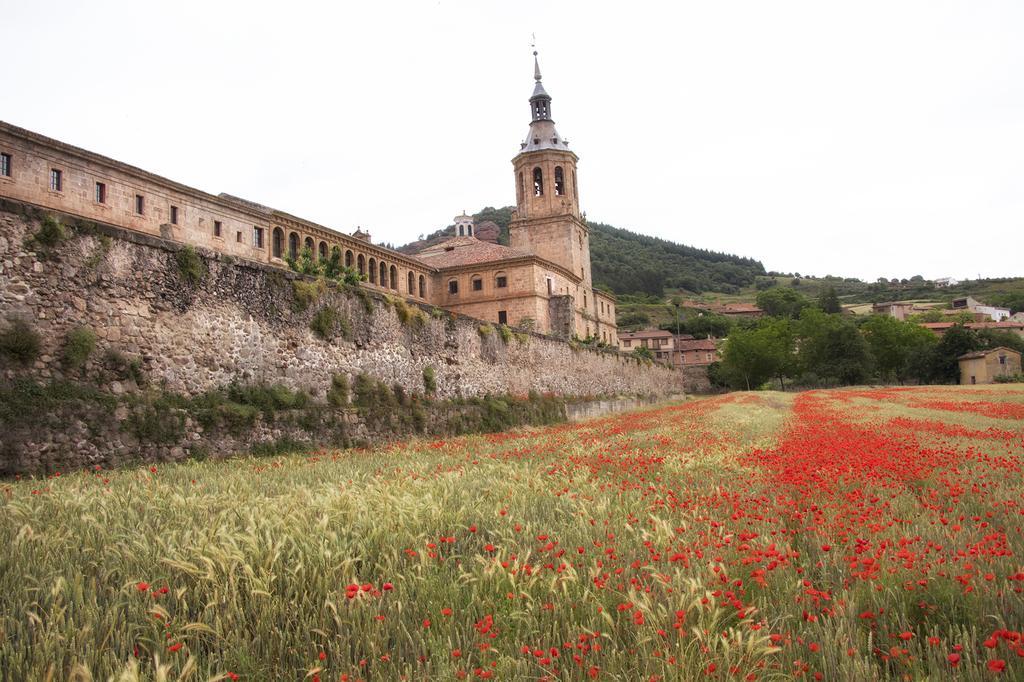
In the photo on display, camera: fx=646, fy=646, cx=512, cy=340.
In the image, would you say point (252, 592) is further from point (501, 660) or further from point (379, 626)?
point (501, 660)

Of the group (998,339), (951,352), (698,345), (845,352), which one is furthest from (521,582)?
(698,345)

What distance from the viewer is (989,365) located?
68.4m

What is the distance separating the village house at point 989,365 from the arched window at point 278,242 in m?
70.0

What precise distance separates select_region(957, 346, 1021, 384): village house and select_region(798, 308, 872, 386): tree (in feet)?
34.6

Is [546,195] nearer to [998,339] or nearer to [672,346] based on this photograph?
[672,346]

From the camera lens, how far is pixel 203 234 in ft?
136

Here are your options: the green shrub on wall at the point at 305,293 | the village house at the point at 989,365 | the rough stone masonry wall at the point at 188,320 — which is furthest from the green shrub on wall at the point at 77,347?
the village house at the point at 989,365

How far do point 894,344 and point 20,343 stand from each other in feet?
314

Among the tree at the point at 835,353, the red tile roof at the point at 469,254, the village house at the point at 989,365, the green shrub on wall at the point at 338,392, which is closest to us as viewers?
the green shrub on wall at the point at 338,392

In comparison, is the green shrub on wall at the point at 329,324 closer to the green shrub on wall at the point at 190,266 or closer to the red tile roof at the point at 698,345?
the green shrub on wall at the point at 190,266

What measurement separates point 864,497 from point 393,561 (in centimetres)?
473

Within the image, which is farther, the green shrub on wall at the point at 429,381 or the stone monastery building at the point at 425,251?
the stone monastery building at the point at 425,251

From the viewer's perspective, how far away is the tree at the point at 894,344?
82.0 metres

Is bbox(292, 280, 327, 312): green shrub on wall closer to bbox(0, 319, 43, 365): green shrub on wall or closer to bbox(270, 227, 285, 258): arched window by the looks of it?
bbox(0, 319, 43, 365): green shrub on wall
